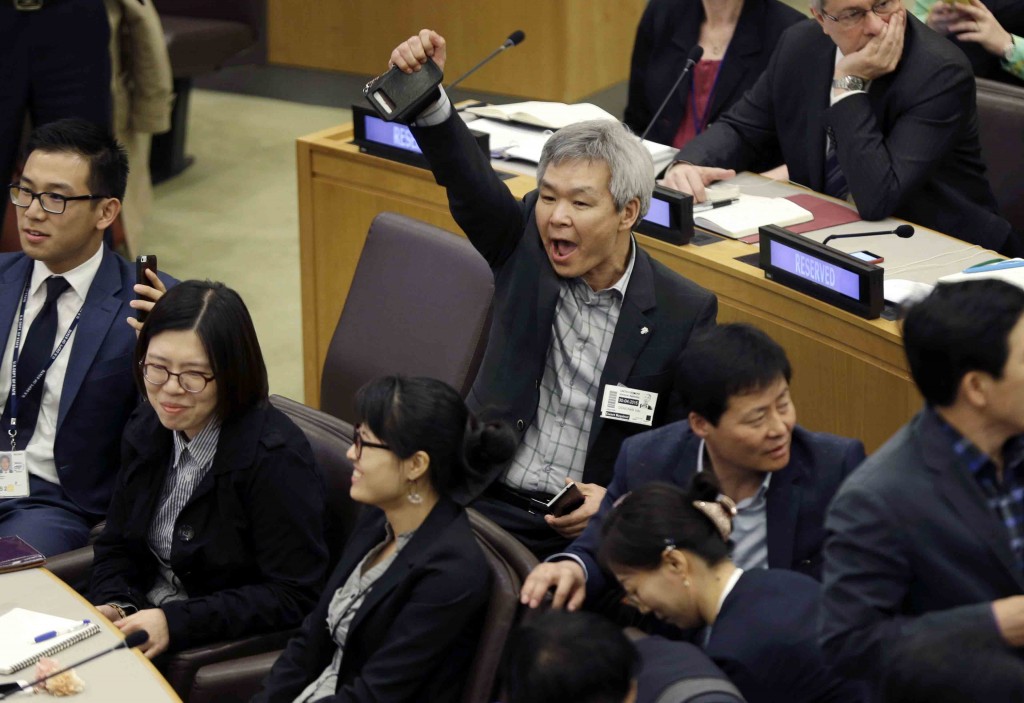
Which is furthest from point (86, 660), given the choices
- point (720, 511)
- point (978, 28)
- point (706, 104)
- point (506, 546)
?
point (978, 28)

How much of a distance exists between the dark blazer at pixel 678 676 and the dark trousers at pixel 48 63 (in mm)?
2913

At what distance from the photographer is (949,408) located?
1622 millimetres

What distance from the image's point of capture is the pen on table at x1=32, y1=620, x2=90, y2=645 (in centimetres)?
201

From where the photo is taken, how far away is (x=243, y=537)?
2346 millimetres

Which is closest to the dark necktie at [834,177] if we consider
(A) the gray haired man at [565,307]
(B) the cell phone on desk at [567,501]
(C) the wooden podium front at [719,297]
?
(C) the wooden podium front at [719,297]

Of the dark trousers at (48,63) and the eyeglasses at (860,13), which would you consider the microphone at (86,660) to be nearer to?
the eyeglasses at (860,13)

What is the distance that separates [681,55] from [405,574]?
2.47m

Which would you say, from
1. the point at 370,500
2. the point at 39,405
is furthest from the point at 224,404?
the point at 39,405

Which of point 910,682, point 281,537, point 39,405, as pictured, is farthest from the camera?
point 39,405

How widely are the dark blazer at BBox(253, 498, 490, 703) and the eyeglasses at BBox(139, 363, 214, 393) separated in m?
0.50

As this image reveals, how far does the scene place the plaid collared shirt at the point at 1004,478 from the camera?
1610 mm

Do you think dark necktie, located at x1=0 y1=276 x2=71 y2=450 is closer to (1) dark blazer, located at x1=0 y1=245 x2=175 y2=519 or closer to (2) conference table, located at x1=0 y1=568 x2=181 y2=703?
(1) dark blazer, located at x1=0 y1=245 x2=175 y2=519

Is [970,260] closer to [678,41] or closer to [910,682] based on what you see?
[678,41]

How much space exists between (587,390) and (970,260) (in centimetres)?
92
